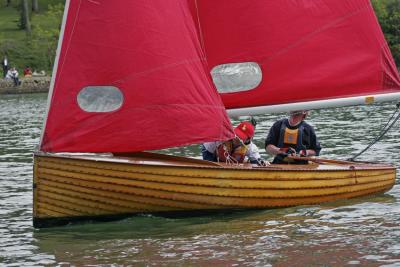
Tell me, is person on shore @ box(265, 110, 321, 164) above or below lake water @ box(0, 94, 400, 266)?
above

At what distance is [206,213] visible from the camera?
14703mm

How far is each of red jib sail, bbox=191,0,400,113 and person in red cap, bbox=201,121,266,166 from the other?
1.81 feet

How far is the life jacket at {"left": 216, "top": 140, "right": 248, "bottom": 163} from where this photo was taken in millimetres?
15375

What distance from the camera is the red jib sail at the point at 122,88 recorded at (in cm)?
1399

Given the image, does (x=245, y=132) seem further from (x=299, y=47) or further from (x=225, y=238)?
(x=225, y=238)

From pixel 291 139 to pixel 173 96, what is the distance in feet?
9.03

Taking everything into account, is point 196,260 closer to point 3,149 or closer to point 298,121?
point 298,121

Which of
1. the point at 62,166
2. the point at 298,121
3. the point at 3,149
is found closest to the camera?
the point at 62,166

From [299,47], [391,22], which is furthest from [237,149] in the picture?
[391,22]

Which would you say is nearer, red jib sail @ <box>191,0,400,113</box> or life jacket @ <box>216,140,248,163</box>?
red jib sail @ <box>191,0,400,113</box>

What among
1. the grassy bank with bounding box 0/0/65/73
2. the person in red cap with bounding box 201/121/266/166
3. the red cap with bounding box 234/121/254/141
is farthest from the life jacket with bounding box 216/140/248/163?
the grassy bank with bounding box 0/0/65/73

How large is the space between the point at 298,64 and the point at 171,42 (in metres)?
2.17

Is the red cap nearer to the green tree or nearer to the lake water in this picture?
the lake water

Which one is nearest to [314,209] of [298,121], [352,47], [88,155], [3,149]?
[298,121]
